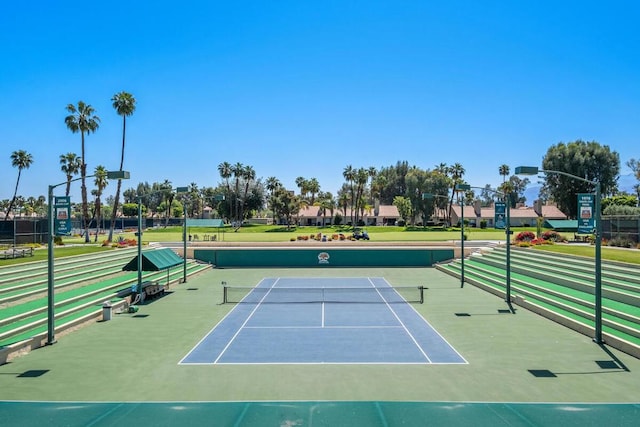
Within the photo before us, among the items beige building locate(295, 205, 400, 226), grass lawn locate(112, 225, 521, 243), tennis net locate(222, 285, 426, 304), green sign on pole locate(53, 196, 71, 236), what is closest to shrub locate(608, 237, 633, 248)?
tennis net locate(222, 285, 426, 304)

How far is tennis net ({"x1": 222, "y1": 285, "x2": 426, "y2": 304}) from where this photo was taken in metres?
25.8

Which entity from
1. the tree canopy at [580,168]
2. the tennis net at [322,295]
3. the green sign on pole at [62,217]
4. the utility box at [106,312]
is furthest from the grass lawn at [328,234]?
the green sign on pole at [62,217]

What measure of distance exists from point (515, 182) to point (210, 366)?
20393cm

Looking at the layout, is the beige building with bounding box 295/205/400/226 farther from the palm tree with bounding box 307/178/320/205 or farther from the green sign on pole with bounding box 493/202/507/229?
the green sign on pole with bounding box 493/202/507/229

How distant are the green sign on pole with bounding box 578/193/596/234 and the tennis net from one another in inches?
405

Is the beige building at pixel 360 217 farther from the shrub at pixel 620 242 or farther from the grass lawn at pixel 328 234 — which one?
the shrub at pixel 620 242

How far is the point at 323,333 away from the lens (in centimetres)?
1850

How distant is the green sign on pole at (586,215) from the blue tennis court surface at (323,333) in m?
6.50

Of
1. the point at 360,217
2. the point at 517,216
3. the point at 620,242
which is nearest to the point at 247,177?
the point at 360,217

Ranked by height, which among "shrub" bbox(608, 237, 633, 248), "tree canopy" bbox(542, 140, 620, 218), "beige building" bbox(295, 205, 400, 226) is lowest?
"shrub" bbox(608, 237, 633, 248)

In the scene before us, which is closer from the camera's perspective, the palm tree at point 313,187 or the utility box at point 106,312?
the utility box at point 106,312

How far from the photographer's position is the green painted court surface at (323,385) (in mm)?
10094

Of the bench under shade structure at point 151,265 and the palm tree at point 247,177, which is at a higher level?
the palm tree at point 247,177

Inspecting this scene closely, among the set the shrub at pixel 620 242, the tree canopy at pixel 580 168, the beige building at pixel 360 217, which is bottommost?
the shrub at pixel 620 242
